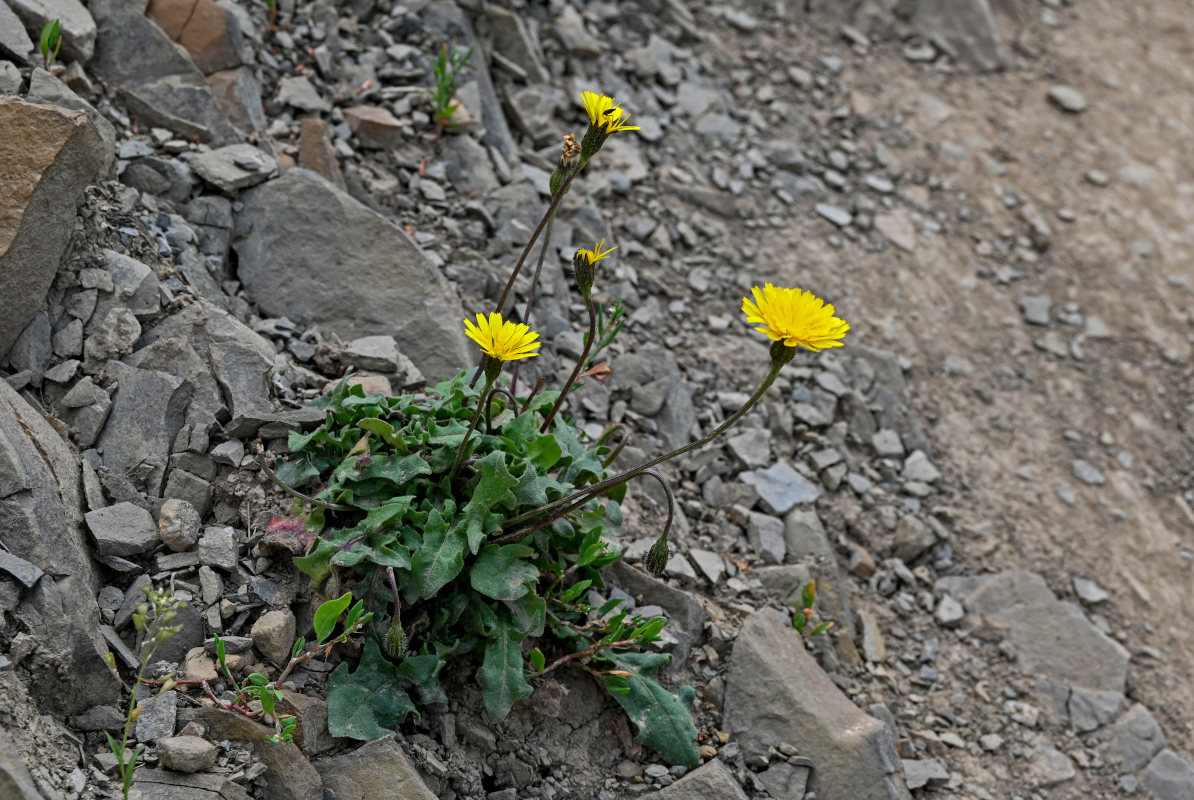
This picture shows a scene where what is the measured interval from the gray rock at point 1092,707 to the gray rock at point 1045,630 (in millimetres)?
43

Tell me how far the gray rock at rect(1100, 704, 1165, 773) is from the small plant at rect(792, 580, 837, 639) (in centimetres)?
124

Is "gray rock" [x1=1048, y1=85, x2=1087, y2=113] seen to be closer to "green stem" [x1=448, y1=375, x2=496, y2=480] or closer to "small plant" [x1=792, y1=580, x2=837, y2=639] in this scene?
"small plant" [x1=792, y1=580, x2=837, y2=639]

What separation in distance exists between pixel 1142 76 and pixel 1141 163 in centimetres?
104

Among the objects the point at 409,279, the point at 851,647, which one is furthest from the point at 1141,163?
the point at 409,279

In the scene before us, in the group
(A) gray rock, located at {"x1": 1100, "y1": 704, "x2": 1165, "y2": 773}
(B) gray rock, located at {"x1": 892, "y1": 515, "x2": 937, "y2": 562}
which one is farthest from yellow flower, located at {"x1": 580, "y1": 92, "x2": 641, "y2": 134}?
(A) gray rock, located at {"x1": 1100, "y1": 704, "x2": 1165, "y2": 773}

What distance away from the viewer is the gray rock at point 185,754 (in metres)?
2.41

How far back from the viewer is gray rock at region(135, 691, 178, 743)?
2494mm

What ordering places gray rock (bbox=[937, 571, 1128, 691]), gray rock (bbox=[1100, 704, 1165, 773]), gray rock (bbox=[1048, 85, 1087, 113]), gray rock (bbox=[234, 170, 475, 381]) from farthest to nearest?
1. gray rock (bbox=[1048, 85, 1087, 113])
2. gray rock (bbox=[937, 571, 1128, 691])
3. gray rock (bbox=[1100, 704, 1165, 773])
4. gray rock (bbox=[234, 170, 475, 381])

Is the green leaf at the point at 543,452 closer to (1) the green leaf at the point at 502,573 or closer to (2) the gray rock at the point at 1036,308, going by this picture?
(1) the green leaf at the point at 502,573

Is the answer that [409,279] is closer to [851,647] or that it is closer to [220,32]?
[220,32]

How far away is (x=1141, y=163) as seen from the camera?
6.73 metres

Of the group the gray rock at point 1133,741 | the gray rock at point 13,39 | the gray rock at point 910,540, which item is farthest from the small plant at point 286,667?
the gray rock at point 1133,741

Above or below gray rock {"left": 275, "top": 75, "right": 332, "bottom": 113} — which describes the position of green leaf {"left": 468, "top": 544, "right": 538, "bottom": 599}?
below

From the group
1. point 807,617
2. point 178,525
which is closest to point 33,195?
point 178,525
